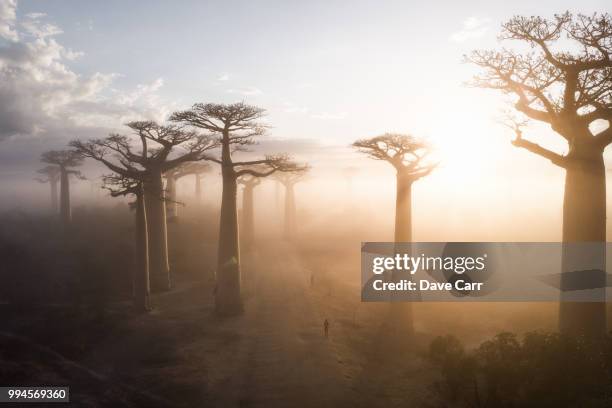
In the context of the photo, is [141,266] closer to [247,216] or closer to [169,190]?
[169,190]

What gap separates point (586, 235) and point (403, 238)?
666 cm

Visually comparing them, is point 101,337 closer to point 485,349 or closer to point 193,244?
point 485,349

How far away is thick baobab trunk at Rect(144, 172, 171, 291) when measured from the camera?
21406 millimetres

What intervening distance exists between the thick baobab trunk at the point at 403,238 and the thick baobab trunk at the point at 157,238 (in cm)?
1191

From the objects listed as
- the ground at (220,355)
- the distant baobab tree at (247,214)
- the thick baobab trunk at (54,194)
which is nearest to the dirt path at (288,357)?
the ground at (220,355)

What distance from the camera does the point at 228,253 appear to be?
17.2 meters

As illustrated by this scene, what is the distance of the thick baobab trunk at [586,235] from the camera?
9.36 m

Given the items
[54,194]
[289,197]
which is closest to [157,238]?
[289,197]

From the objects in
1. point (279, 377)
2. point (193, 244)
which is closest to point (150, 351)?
point (279, 377)

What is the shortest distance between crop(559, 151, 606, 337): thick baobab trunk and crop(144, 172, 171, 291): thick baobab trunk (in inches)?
694

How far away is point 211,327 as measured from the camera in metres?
15.7

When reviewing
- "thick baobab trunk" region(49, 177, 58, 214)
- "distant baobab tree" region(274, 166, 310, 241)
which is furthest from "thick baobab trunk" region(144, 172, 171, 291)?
"thick baobab trunk" region(49, 177, 58, 214)

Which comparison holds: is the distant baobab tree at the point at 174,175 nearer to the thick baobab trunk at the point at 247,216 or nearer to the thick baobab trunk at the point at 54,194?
the thick baobab trunk at the point at 247,216

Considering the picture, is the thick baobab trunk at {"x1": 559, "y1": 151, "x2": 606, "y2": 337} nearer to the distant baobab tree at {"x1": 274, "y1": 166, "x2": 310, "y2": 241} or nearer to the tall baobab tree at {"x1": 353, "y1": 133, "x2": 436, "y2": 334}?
the tall baobab tree at {"x1": 353, "y1": 133, "x2": 436, "y2": 334}
